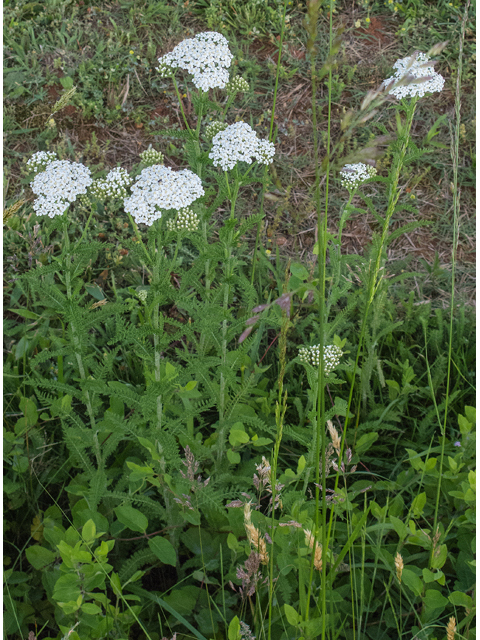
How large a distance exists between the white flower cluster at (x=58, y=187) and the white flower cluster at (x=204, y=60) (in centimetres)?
63

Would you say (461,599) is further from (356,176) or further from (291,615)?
(356,176)

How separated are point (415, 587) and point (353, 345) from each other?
1.56 m

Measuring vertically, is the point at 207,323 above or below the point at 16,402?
above

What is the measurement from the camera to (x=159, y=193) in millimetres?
1874

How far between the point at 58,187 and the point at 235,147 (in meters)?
0.69

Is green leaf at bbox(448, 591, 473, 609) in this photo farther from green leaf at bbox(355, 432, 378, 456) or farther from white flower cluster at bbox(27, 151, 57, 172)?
white flower cluster at bbox(27, 151, 57, 172)

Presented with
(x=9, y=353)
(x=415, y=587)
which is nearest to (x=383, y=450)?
(x=415, y=587)

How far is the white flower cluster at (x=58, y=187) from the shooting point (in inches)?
75.8

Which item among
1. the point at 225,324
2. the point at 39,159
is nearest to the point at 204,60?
the point at 39,159

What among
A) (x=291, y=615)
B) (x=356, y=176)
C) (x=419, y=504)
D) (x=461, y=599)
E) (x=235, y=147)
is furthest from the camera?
(x=356, y=176)

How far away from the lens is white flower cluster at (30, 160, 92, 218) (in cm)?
192

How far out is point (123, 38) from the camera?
15.0 ft

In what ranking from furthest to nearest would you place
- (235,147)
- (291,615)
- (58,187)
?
(235,147) < (58,187) < (291,615)

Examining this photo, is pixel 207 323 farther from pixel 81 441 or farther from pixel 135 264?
pixel 135 264
